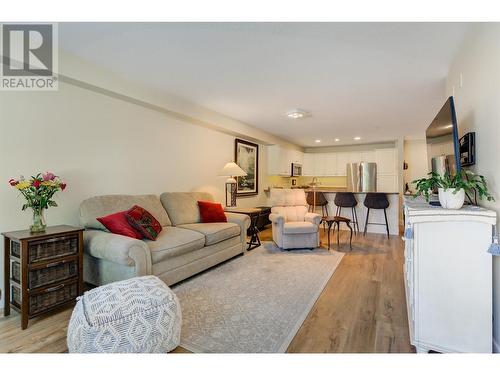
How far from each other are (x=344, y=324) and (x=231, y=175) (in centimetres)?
295

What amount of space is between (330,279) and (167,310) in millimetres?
2029

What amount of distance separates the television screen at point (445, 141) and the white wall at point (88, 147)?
131 inches

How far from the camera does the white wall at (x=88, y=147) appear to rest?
90.2 inches

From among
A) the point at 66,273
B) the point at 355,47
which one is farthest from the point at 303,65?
the point at 66,273

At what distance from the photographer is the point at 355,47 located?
2234 mm

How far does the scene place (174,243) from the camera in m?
2.66

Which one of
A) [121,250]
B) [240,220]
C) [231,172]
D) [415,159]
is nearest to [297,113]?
[231,172]

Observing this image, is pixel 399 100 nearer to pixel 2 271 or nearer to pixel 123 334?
pixel 123 334

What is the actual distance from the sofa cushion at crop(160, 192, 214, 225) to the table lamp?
785mm

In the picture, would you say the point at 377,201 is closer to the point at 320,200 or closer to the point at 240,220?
the point at 320,200

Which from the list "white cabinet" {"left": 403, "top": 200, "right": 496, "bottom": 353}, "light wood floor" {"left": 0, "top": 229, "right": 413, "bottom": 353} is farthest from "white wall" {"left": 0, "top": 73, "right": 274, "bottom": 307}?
"white cabinet" {"left": 403, "top": 200, "right": 496, "bottom": 353}

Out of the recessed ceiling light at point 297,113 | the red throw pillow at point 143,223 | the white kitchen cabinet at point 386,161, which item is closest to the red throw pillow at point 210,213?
the red throw pillow at point 143,223

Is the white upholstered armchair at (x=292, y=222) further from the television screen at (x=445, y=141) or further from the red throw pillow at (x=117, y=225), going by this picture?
the red throw pillow at (x=117, y=225)

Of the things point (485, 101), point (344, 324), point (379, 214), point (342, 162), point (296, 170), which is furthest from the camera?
point (342, 162)
